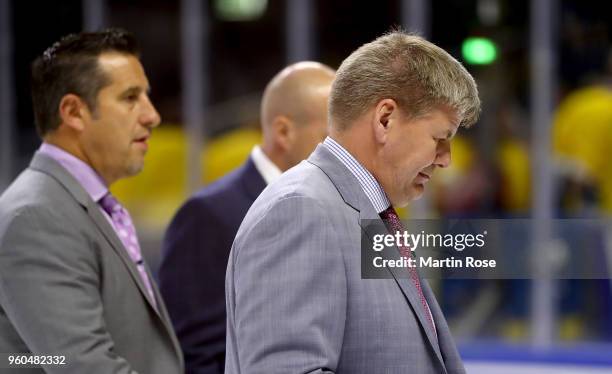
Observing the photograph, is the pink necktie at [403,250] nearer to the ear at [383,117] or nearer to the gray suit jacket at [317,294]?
the gray suit jacket at [317,294]

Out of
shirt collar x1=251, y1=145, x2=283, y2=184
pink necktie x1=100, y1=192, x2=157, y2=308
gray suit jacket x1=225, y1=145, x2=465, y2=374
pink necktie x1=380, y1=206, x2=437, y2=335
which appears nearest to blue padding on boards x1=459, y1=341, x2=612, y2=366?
shirt collar x1=251, y1=145, x2=283, y2=184

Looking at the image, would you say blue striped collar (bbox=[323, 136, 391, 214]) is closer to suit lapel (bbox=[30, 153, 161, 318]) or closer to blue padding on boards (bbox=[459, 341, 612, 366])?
suit lapel (bbox=[30, 153, 161, 318])

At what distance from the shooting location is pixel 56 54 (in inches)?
87.0

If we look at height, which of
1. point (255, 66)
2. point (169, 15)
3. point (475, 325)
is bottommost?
→ point (475, 325)

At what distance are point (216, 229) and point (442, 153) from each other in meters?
0.93

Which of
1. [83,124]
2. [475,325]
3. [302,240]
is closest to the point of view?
[302,240]

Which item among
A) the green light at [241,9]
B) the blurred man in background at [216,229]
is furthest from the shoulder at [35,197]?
the green light at [241,9]

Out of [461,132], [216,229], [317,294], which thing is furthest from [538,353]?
[317,294]

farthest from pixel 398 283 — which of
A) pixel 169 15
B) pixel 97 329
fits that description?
pixel 169 15

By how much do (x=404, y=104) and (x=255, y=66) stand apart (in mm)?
4266

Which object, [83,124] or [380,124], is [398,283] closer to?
[380,124]

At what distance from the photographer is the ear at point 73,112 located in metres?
2.19

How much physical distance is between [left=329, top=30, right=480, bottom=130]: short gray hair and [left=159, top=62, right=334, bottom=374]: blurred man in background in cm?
75

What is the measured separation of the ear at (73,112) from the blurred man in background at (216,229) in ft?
1.37
